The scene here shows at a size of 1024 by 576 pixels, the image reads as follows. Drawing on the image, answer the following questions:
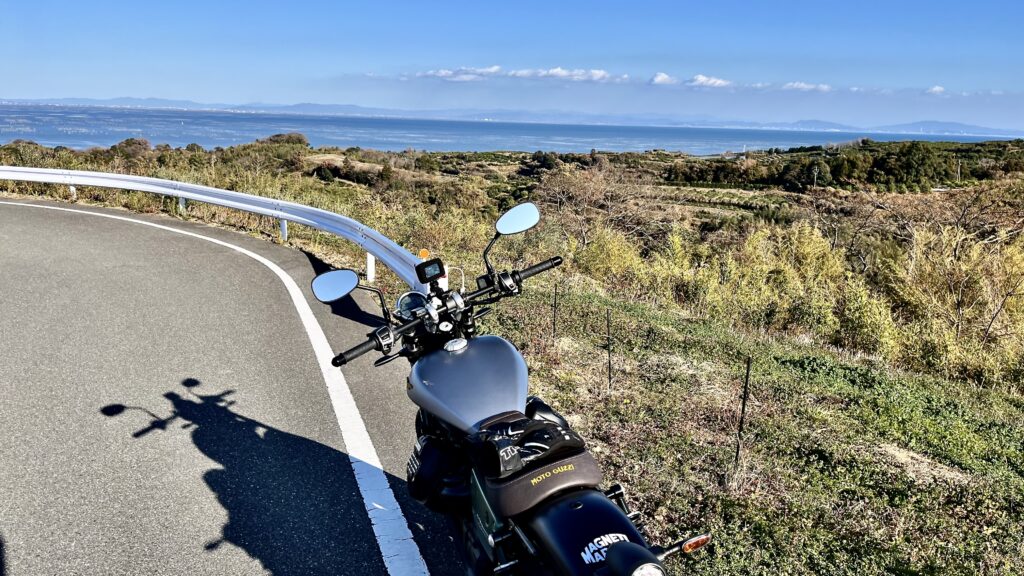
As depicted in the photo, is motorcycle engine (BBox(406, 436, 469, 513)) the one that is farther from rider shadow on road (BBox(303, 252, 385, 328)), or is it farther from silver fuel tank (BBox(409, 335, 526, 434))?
rider shadow on road (BBox(303, 252, 385, 328))

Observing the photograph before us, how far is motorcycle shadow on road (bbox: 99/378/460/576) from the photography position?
2951 millimetres

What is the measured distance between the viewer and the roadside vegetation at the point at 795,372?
3.22 metres

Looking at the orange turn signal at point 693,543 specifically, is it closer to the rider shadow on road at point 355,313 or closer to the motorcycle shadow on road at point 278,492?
the motorcycle shadow on road at point 278,492

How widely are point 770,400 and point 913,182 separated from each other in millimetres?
34239

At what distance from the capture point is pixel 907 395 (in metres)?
5.18

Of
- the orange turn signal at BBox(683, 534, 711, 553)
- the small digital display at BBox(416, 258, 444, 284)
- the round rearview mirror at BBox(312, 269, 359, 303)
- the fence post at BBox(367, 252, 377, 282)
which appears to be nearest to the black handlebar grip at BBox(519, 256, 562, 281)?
the small digital display at BBox(416, 258, 444, 284)

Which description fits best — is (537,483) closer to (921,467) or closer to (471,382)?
(471,382)

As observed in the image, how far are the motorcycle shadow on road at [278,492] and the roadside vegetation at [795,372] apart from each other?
1.55 metres

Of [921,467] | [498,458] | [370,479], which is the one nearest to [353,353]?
[498,458]

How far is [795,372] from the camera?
18.4 feet

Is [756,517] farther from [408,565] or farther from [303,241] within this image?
[303,241]

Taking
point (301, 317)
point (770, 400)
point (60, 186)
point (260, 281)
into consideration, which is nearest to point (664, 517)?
point (770, 400)

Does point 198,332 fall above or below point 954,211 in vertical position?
below

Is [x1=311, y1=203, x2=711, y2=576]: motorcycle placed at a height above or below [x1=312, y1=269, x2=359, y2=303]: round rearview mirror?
below
